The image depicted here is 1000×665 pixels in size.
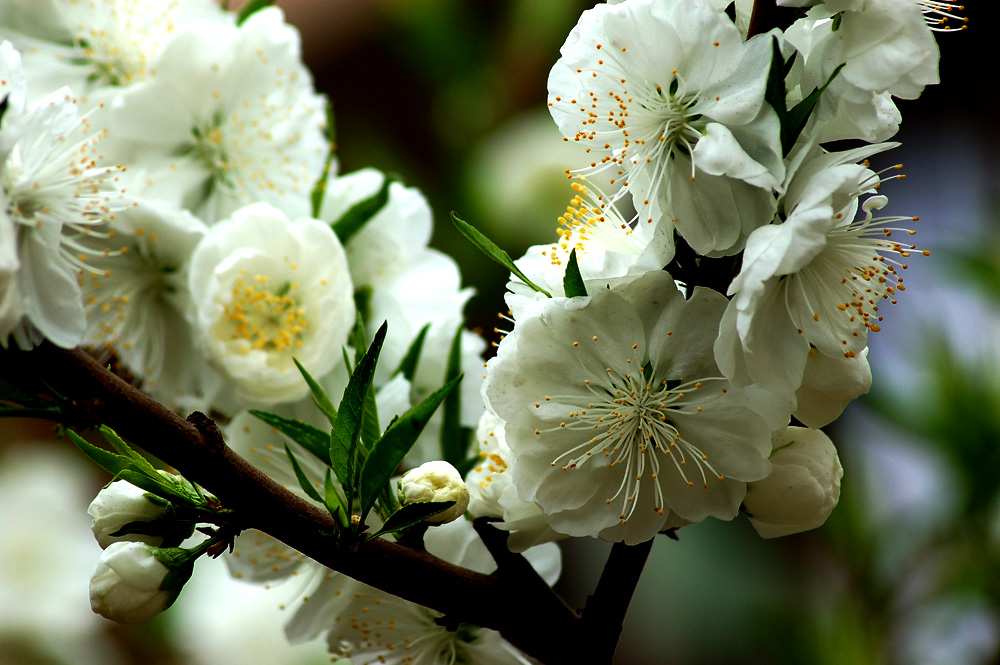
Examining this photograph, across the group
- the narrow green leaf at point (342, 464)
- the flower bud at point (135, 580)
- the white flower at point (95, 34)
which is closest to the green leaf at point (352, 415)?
the narrow green leaf at point (342, 464)

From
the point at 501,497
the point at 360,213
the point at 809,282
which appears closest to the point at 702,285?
the point at 809,282

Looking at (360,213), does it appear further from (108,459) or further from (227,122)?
(108,459)

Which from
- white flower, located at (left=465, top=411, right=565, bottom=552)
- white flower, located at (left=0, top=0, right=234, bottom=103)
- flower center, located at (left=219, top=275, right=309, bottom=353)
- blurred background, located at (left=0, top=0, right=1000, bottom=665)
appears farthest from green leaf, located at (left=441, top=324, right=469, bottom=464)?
blurred background, located at (left=0, top=0, right=1000, bottom=665)

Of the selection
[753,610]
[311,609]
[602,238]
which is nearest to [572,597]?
[753,610]

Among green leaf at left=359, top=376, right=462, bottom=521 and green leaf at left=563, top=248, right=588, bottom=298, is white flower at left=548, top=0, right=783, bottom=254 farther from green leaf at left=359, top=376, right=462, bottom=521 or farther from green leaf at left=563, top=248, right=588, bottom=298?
green leaf at left=359, top=376, right=462, bottom=521

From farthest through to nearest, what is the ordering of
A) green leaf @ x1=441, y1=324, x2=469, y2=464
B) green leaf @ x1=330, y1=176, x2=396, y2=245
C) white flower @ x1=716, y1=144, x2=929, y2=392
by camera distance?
1. green leaf @ x1=330, y1=176, x2=396, y2=245
2. green leaf @ x1=441, y1=324, x2=469, y2=464
3. white flower @ x1=716, y1=144, x2=929, y2=392

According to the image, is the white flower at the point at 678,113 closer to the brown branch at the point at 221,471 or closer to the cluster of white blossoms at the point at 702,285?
the cluster of white blossoms at the point at 702,285
